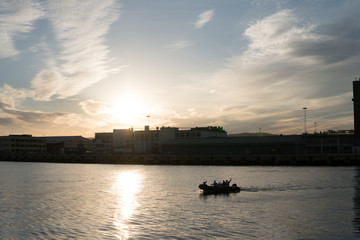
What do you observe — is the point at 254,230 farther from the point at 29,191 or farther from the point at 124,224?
the point at 29,191

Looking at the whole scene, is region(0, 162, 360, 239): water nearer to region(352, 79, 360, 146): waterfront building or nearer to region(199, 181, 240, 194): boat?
region(199, 181, 240, 194): boat

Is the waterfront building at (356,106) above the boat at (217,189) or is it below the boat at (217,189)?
above

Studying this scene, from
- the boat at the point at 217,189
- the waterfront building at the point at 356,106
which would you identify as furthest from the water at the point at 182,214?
the waterfront building at the point at 356,106

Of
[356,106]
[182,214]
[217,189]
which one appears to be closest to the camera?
[182,214]

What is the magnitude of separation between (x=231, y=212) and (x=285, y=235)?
1490 centimetres

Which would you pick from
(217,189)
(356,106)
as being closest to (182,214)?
(217,189)

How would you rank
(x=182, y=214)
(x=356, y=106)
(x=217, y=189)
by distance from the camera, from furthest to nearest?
(x=356, y=106) < (x=217, y=189) < (x=182, y=214)

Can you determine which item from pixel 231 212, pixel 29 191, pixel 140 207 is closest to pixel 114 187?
pixel 29 191

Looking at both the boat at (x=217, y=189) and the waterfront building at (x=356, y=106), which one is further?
the waterfront building at (x=356, y=106)

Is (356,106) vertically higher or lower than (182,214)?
higher

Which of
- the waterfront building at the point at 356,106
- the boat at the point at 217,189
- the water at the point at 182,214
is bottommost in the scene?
the water at the point at 182,214

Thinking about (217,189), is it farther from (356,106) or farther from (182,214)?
(356,106)

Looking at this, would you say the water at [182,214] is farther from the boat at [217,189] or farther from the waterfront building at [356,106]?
the waterfront building at [356,106]

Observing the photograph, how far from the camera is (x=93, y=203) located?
66.2 metres
